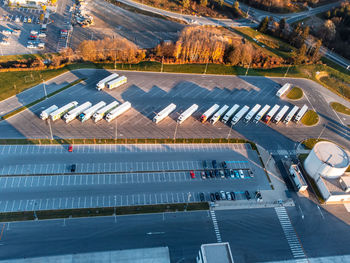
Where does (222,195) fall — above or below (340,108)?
below

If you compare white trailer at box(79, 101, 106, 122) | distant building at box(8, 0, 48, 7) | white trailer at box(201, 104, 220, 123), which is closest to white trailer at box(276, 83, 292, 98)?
white trailer at box(201, 104, 220, 123)

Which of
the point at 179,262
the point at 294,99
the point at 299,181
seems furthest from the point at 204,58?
the point at 179,262

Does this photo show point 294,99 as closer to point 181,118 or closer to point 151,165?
point 181,118

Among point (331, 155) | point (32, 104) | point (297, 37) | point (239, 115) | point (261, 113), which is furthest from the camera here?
point (297, 37)

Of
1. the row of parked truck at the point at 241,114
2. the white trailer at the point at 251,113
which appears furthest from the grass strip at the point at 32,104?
the white trailer at the point at 251,113

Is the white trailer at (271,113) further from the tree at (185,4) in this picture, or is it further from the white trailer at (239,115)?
the tree at (185,4)

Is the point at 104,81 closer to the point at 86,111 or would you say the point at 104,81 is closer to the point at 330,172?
the point at 86,111

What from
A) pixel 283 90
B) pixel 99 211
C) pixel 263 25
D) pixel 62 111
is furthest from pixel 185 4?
pixel 99 211
